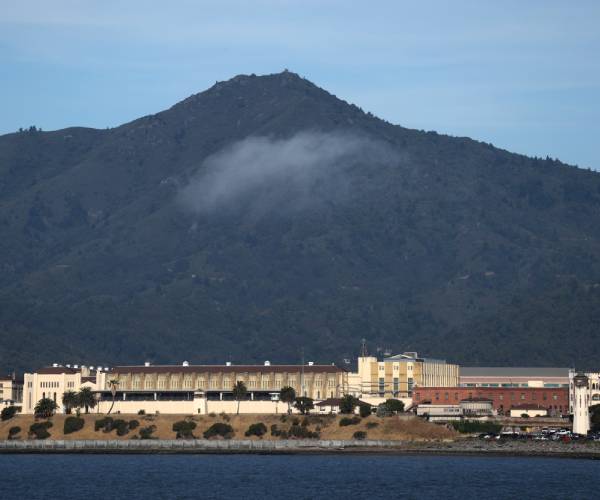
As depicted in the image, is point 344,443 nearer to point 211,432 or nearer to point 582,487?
point 211,432

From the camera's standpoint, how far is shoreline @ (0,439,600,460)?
180m

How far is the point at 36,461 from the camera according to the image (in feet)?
583

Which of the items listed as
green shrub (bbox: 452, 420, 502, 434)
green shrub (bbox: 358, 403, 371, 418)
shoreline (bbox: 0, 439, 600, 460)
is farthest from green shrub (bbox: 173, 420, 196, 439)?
green shrub (bbox: 452, 420, 502, 434)

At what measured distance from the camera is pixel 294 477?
504 ft

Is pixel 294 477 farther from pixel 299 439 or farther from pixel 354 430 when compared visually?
pixel 354 430

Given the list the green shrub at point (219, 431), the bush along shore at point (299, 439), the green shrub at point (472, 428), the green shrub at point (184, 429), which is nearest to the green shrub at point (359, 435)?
the bush along shore at point (299, 439)

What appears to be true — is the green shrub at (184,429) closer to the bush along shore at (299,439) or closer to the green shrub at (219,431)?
the bush along shore at (299,439)

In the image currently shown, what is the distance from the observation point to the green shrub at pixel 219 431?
195750 millimetres

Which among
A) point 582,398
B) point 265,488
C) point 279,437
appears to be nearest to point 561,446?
point 582,398

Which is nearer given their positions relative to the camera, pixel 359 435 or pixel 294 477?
pixel 294 477

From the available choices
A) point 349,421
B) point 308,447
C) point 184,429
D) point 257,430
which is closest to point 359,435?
point 349,421

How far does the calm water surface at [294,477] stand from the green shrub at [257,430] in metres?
11.2

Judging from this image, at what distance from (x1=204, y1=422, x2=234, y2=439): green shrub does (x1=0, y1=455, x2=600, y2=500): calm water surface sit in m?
11.6

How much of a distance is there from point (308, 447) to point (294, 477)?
33.8 meters
